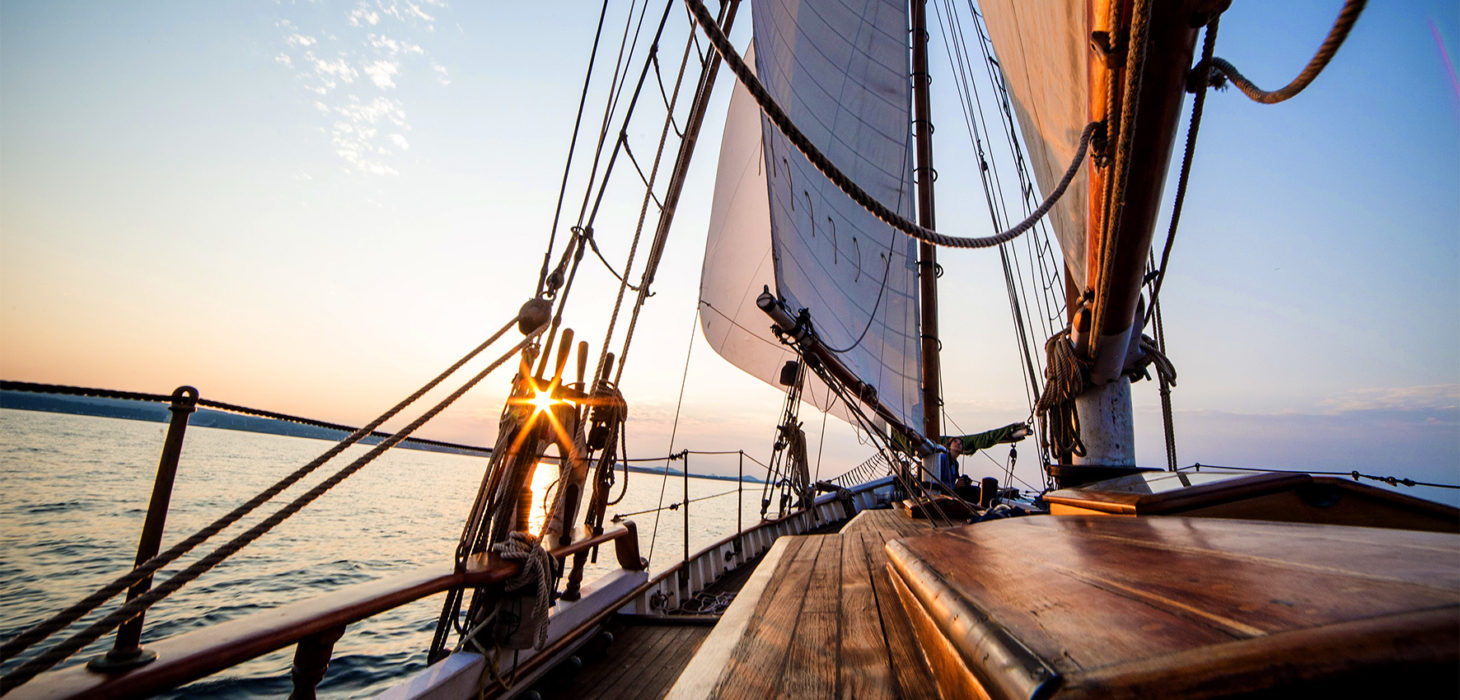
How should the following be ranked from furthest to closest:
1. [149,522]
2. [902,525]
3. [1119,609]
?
[902,525] < [149,522] < [1119,609]

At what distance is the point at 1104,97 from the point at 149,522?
8.74ft

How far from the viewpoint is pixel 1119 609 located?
695 mm

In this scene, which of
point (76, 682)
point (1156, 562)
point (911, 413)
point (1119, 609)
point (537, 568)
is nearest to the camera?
point (1119, 609)

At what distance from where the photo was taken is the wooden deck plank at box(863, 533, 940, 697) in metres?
1.03

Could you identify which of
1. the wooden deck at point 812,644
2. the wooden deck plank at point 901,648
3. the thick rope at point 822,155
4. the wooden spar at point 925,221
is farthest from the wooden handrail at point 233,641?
the wooden spar at point 925,221

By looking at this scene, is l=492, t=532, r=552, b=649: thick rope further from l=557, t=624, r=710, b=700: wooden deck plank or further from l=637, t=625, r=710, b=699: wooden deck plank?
l=637, t=625, r=710, b=699: wooden deck plank

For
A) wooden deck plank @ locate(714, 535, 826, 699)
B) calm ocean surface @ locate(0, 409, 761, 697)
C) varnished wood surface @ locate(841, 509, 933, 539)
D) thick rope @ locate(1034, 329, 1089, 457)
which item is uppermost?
thick rope @ locate(1034, 329, 1089, 457)

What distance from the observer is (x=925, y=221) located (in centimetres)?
952

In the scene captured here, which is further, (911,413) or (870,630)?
(911,413)

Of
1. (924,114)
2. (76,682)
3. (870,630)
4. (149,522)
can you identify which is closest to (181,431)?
(149,522)

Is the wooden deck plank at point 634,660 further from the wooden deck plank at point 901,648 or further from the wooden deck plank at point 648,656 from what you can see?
the wooden deck plank at point 901,648

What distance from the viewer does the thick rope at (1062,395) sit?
2932 millimetres

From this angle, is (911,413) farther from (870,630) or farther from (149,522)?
(149,522)

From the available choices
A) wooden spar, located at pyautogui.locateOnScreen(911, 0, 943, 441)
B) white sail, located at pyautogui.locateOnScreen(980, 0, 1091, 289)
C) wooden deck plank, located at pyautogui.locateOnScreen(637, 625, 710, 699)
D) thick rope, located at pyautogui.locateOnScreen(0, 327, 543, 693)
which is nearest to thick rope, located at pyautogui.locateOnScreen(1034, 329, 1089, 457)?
white sail, located at pyautogui.locateOnScreen(980, 0, 1091, 289)
